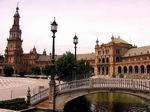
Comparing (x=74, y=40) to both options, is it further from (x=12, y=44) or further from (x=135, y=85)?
(x=12, y=44)

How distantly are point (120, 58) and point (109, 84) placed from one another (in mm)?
92191

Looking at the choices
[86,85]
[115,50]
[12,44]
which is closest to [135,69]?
[115,50]

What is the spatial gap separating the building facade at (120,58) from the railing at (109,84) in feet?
239

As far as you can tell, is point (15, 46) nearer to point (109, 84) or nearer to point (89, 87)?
point (89, 87)

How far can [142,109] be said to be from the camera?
35031 millimetres

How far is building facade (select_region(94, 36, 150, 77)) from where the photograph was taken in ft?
342

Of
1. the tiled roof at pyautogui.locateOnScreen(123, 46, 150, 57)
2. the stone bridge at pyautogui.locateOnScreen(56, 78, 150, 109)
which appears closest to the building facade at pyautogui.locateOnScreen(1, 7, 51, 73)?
the tiled roof at pyautogui.locateOnScreen(123, 46, 150, 57)

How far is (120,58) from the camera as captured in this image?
12094cm

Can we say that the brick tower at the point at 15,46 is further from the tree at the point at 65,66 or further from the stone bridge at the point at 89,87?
the stone bridge at the point at 89,87

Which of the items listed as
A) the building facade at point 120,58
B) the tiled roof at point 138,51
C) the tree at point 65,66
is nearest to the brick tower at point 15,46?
the building facade at point 120,58

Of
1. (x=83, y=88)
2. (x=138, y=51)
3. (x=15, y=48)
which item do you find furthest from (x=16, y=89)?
(x=15, y=48)

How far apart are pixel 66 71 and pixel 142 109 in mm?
26102

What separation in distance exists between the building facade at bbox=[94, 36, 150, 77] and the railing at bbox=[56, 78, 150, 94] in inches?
2865

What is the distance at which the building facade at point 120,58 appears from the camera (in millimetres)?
104375
